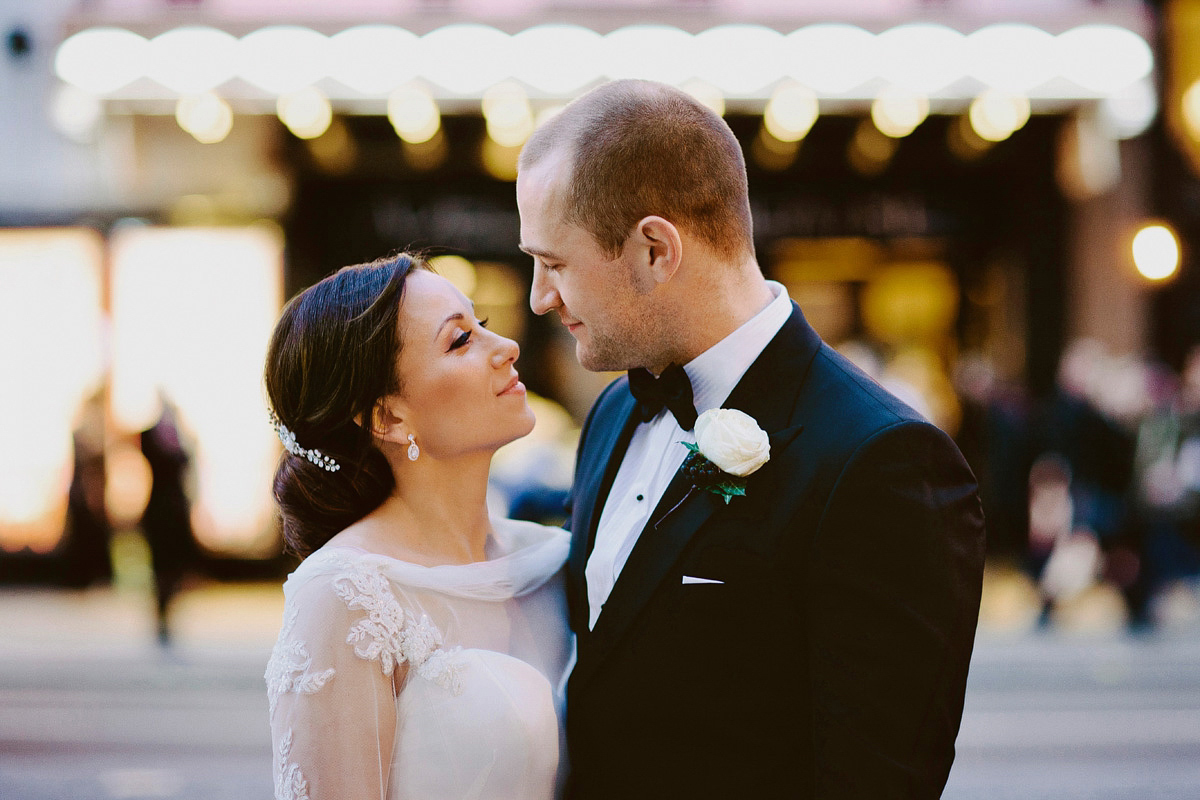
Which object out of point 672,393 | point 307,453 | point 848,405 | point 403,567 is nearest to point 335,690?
point 403,567

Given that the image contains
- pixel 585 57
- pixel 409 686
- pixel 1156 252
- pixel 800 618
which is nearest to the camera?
pixel 800 618

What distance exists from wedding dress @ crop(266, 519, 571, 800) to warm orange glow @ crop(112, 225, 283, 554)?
356 inches

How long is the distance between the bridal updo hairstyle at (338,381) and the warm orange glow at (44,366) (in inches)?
372

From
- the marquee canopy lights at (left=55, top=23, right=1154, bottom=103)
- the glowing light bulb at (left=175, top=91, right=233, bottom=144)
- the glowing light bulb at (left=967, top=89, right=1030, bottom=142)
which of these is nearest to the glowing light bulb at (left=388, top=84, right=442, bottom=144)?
the marquee canopy lights at (left=55, top=23, right=1154, bottom=103)

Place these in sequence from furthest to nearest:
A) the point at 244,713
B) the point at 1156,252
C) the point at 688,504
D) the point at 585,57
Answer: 1. the point at 1156,252
2. the point at 585,57
3. the point at 244,713
4. the point at 688,504

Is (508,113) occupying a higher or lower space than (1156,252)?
higher

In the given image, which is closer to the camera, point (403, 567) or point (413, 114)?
point (403, 567)

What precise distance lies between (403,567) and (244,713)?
17.1 ft

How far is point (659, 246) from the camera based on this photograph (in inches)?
81.4

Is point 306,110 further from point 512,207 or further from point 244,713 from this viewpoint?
point 244,713

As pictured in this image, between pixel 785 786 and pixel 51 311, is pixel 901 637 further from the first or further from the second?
pixel 51 311

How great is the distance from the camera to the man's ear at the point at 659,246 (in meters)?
2.04

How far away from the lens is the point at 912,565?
1.73m

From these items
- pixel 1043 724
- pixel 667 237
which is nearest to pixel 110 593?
Answer: pixel 1043 724
